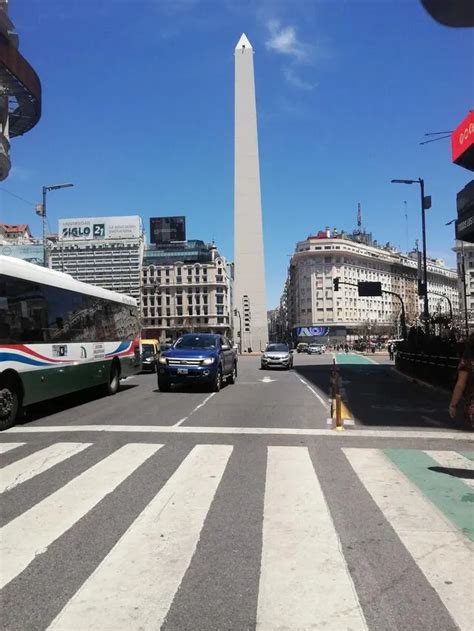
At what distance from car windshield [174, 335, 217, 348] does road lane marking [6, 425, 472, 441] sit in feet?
25.3

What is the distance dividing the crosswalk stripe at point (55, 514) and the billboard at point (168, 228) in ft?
473

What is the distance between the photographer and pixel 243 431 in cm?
953

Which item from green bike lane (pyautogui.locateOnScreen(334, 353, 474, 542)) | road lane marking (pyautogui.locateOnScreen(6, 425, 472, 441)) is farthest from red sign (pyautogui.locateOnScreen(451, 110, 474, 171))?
road lane marking (pyautogui.locateOnScreen(6, 425, 472, 441))

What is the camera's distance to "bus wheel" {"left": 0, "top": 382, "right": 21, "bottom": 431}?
32.2ft

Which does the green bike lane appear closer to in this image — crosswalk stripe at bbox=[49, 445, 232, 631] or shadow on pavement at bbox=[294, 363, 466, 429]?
shadow on pavement at bbox=[294, 363, 466, 429]

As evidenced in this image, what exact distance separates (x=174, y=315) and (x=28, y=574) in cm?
15865

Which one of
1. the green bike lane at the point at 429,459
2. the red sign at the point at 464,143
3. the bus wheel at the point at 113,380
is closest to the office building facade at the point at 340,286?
the red sign at the point at 464,143

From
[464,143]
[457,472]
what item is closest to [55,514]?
[457,472]

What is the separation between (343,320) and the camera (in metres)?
145

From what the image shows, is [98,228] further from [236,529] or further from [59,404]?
[236,529]

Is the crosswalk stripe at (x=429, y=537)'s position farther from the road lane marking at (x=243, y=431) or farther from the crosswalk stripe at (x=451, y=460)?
the road lane marking at (x=243, y=431)

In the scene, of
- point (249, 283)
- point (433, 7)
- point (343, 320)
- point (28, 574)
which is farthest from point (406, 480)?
point (343, 320)

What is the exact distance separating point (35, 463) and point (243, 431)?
12.1 feet

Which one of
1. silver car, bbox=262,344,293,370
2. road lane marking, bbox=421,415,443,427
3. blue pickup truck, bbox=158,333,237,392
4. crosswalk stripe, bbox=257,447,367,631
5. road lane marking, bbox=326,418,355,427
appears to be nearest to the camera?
crosswalk stripe, bbox=257,447,367,631
